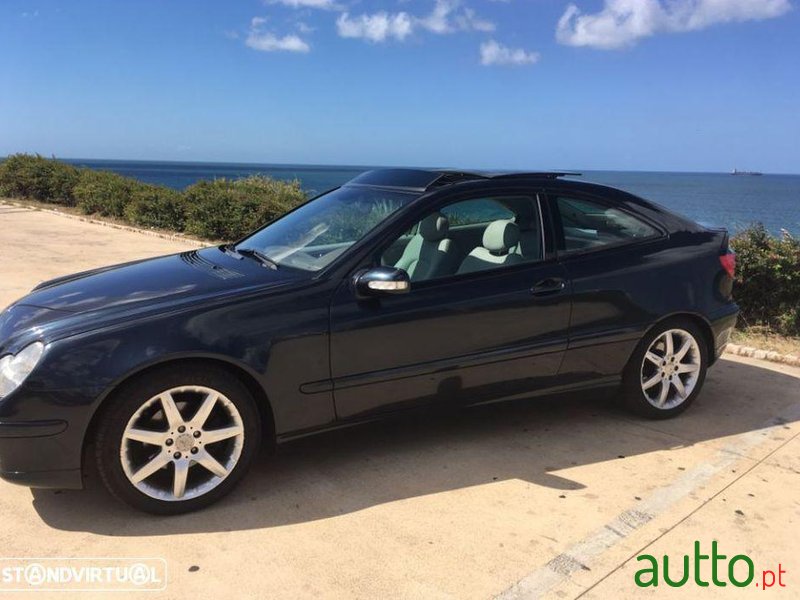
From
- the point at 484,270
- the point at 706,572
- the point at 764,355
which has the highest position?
the point at 484,270

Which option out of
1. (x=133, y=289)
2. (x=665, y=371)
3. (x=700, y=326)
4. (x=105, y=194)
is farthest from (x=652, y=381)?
(x=105, y=194)

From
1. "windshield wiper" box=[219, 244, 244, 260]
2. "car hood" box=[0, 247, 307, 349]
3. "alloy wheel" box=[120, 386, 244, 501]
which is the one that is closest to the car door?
"car hood" box=[0, 247, 307, 349]

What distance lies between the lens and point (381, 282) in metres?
3.22

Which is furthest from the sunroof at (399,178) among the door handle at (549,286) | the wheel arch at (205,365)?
the wheel arch at (205,365)

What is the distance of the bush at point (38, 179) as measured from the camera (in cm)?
2008

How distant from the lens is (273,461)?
373 centimetres

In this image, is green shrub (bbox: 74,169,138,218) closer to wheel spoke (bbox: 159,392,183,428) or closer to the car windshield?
the car windshield

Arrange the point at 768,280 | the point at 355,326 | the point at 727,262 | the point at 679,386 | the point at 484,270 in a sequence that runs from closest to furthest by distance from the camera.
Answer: the point at 355,326
the point at 484,270
the point at 679,386
the point at 727,262
the point at 768,280

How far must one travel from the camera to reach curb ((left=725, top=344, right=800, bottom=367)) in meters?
5.79

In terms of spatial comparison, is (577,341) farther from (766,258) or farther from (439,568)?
(766,258)

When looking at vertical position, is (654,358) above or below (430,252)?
below

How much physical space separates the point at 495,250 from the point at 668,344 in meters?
1.33

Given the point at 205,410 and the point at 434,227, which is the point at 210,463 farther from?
the point at 434,227

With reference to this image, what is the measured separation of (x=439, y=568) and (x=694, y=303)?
251cm
